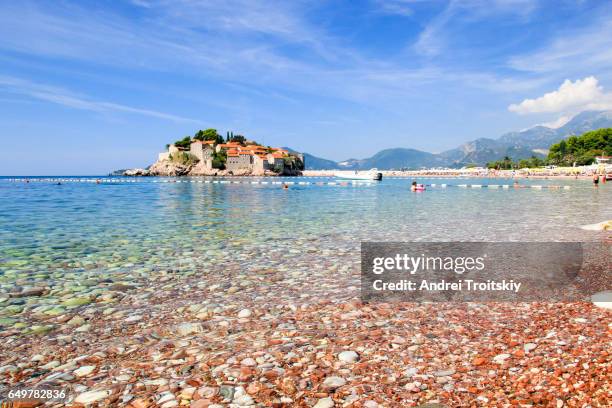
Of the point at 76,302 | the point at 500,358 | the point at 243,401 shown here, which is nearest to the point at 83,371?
the point at 243,401

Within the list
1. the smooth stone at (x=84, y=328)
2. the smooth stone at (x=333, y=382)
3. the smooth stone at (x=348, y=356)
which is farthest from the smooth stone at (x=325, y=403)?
the smooth stone at (x=84, y=328)

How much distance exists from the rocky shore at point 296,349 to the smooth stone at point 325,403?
2 centimetres

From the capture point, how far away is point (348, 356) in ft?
16.9

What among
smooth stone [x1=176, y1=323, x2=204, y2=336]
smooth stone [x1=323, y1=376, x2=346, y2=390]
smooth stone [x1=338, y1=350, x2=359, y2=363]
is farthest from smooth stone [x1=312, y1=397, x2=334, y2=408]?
smooth stone [x1=176, y1=323, x2=204, y2=336]

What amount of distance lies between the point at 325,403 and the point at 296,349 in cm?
143

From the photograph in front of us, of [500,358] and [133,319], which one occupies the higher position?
[500,358]

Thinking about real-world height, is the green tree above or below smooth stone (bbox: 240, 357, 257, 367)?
above

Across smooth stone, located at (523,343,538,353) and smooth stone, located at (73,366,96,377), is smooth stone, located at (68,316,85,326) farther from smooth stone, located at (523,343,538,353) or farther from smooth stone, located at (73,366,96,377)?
smooth stone, located at (523,343,538,353)

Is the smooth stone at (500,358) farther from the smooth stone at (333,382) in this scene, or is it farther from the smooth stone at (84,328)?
the smooth stone at (84,328)

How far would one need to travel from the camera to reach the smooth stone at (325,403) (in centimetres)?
400

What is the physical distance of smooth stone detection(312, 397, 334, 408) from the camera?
13.1ft

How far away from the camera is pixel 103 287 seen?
8.90 meters

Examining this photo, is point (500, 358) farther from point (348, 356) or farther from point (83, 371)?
point (83, 371)

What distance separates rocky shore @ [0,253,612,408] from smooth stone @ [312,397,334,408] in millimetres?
16
